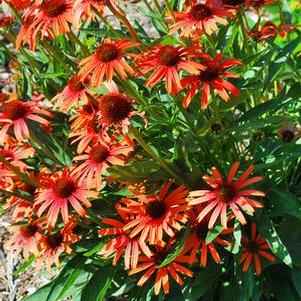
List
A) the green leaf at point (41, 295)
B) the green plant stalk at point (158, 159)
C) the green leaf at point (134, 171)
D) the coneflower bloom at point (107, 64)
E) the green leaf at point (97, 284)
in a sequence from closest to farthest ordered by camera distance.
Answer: the coneflower bloom at point (107, 64)
the green plant stalk at point (158, 159)
the green leaf at point (134, 171)
the green leaf at point (97, 284)
the green leaf at point (41, 295)

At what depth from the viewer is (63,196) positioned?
66.2 inches

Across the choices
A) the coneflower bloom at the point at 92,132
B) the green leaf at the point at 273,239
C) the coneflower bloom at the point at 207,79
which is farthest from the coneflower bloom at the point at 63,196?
the green leaf at the point at 273,239

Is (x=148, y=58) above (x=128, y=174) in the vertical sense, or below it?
above

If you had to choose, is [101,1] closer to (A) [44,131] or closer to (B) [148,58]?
(B) [148,58]

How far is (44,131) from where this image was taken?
1951mm

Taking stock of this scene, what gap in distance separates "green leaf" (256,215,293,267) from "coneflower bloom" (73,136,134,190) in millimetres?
471

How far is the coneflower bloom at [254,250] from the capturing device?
172 cm

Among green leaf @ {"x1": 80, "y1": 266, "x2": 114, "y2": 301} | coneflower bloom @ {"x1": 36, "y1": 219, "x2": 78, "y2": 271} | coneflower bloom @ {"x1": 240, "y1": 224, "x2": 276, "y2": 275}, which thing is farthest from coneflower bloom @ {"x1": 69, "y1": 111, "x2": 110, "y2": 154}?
coneflower bloom @ {"x1": 240, "y1": 224, "x2": 276, "y2": 275}

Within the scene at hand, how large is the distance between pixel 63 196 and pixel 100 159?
0.53 ft

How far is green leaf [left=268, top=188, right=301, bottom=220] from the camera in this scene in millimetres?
1640

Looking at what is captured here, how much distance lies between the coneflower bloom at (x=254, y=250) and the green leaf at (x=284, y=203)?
11 cm

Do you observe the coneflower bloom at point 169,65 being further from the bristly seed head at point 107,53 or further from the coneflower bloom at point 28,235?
the coneflower bloom at point 28,235

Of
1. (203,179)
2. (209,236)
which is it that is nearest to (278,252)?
(209,236)

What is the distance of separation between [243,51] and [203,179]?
60 centimetres
